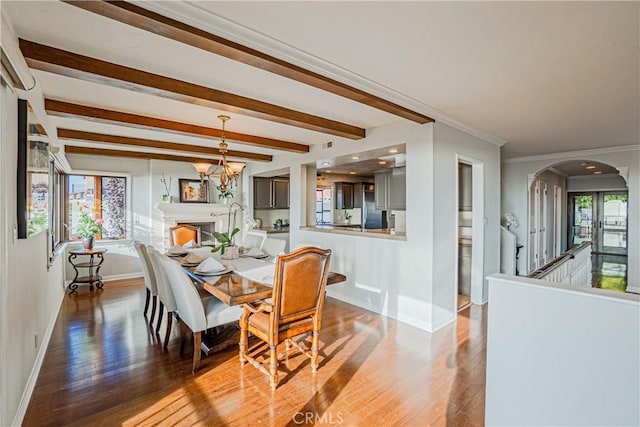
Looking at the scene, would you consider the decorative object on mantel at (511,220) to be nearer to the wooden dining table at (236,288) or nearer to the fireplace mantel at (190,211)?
the wooden dining table at (236,288)

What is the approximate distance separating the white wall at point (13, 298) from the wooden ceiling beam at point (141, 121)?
1.11m

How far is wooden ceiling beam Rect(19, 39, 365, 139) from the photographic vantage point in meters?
2.01

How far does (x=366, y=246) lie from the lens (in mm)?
4355

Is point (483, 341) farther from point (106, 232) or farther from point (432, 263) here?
point (106, 232)

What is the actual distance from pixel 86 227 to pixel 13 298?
4.13 meters

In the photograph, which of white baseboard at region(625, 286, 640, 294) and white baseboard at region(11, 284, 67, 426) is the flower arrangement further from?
white baseboard at region(625, 286, 640, 294)

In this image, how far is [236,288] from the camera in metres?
2.57

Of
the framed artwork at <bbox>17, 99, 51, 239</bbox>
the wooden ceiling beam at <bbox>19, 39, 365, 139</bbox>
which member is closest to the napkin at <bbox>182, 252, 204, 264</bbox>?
the framed artwork at <bbox>17, 99, 51, 239</bbox>

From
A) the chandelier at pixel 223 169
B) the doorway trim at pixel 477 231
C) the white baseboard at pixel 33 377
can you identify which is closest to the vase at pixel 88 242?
the white baseboard at pixel 33 377

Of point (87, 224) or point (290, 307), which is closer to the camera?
point (290, 307)

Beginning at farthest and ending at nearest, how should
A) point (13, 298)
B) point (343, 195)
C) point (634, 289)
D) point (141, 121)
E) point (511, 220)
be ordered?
point (343, 195)
point (511, 220)
point (634, 289)
point (141, 121)
point (13, 298)

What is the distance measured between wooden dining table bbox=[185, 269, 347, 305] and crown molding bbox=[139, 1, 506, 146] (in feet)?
5.61

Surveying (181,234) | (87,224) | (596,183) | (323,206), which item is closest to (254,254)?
(181,234)

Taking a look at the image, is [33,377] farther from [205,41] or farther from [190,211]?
[190,211]
